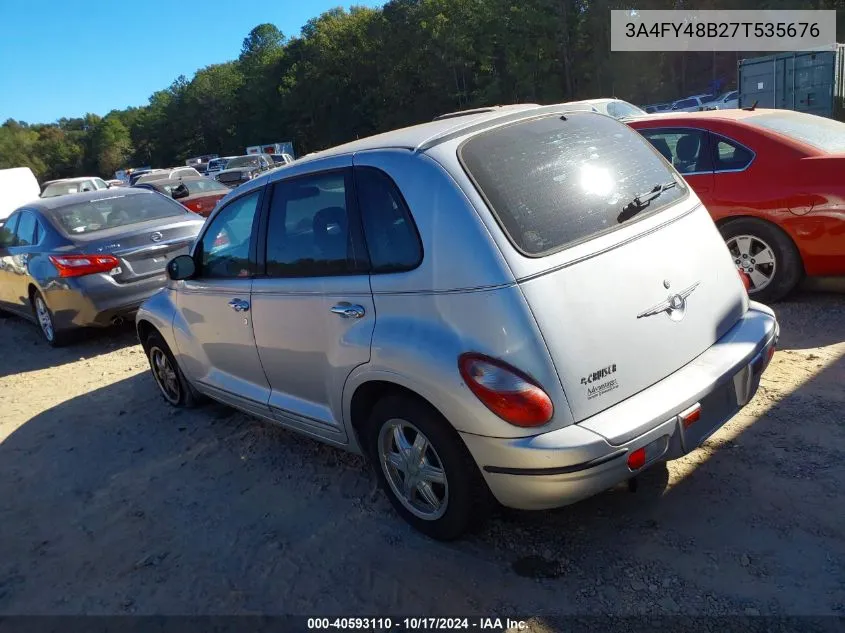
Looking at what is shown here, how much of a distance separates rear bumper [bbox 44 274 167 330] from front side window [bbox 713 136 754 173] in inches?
221

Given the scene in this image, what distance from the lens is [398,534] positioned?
3217mm

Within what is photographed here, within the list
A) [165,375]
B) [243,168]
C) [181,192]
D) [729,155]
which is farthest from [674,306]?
[243,168]

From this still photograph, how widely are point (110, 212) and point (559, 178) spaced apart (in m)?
6.56

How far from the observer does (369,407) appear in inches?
125

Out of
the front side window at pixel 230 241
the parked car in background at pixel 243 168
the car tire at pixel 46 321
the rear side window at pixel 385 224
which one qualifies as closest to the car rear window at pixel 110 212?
the car tire at pixel 46 321

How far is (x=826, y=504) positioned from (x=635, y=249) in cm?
142

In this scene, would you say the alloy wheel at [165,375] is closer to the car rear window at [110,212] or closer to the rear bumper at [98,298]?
the rear bumper at [98,298]

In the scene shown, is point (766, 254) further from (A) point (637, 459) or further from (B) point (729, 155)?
(A) point (637, 459)

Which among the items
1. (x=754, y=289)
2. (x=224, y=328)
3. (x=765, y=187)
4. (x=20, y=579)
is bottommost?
(x=20, y=579)

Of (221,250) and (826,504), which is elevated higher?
(221,250)

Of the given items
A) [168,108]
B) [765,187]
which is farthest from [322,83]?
[765,187]

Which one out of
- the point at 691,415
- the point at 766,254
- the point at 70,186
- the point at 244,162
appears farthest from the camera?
the point at 244,162

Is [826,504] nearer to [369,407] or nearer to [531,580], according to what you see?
[531,580]

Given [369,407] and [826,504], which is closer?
[826,504]
